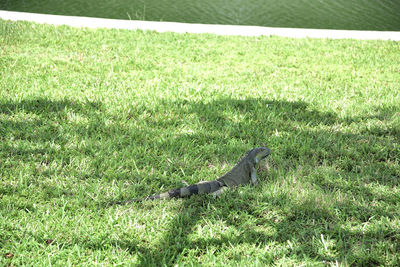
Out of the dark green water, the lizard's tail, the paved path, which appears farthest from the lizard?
the dark green water

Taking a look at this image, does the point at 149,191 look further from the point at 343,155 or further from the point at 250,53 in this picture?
the point at 250,53

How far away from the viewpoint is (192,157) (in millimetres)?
3129

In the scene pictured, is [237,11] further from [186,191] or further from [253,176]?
[186,191]

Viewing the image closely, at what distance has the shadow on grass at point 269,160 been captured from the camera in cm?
224

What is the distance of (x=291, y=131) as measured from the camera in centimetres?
361

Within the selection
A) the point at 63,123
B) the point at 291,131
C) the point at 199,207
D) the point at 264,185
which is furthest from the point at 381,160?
the point at 63,123

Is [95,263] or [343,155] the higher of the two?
[343,155]

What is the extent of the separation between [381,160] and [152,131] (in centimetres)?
196

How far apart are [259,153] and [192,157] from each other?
0.55 m

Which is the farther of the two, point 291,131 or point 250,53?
point 250,53

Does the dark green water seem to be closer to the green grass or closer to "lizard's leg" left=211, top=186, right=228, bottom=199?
the green grass

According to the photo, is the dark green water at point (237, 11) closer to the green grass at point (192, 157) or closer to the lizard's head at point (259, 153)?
the green grass at point (192, 157)

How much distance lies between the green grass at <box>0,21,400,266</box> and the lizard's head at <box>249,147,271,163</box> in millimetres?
100

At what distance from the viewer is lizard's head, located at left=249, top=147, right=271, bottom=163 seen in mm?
2903
